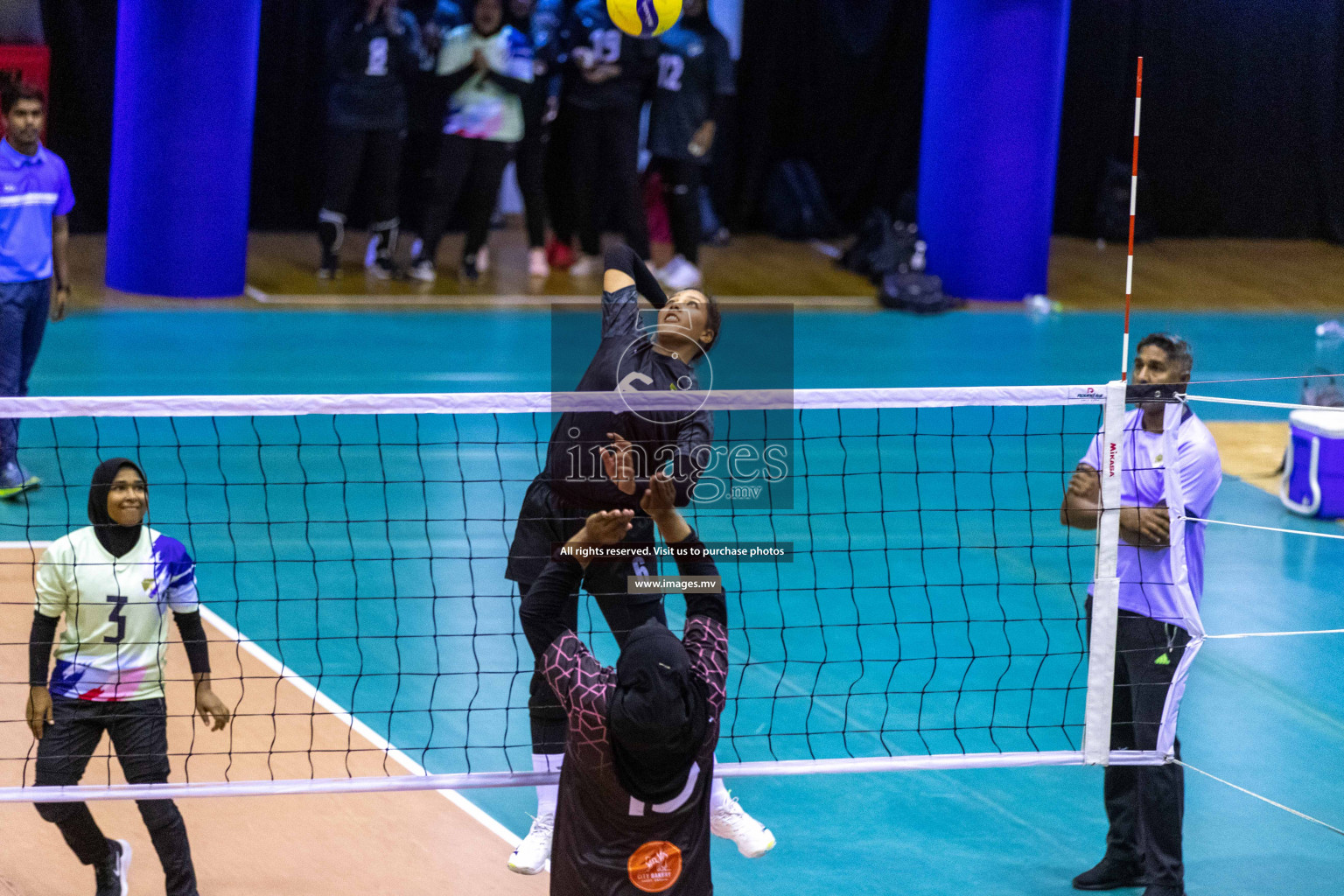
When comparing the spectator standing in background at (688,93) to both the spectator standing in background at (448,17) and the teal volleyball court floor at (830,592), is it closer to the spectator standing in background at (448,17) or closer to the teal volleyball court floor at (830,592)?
the spectator standing in background at (448,17)

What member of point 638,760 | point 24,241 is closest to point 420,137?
point 24,241

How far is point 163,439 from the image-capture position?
888cm

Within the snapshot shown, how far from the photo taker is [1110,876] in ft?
15.7

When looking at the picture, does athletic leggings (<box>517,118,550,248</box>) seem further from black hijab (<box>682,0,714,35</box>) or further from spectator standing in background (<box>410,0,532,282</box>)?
black hijab (<box>682,0,714,35</box>)

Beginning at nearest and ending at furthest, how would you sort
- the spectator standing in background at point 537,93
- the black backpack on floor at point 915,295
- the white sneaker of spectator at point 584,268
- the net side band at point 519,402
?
the net side band at point 519,402
the spectator standing in background at point 537,93
the black backpack on floor at point 915,295
the white sneaker of spectator at point 584,268

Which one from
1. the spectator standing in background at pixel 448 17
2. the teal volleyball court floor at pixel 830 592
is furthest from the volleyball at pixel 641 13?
the spectator standing in background at pixel 448 17

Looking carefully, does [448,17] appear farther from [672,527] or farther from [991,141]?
[672,527]

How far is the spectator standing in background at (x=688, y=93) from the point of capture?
39.2 ft

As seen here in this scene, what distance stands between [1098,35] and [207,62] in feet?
30.9

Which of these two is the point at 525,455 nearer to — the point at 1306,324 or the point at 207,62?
the point at 207,62

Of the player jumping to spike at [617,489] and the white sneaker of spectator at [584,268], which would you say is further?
the white sneaker of spectator at [584,268]

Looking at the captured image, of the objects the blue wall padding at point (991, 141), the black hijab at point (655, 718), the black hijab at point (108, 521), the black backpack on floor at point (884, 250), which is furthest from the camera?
the black backpack on floor at point (884, 250)

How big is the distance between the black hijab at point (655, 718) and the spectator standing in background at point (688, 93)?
9005mm

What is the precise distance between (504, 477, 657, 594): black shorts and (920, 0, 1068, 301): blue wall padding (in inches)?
356
